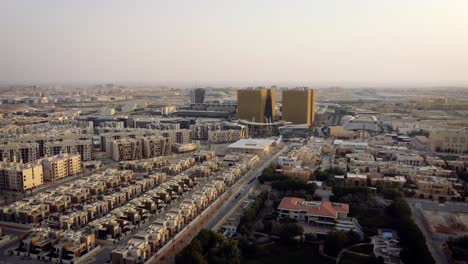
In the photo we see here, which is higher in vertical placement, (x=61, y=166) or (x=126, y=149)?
(x=126, y=149)

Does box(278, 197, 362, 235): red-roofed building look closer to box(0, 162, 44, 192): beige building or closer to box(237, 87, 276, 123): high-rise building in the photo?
Result: box(0, 162, 44, 192): beige building

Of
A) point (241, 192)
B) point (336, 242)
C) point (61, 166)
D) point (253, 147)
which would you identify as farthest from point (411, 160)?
point (61, 166)

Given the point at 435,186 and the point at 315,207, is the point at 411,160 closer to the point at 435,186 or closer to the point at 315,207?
the point at 435,186

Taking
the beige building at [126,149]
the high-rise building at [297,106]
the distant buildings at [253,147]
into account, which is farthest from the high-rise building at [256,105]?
the beige building at [126,149]

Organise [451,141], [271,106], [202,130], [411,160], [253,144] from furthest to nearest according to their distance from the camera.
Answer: [271,106] → [202,130] → [253,144] → [451,141] → [411,160]

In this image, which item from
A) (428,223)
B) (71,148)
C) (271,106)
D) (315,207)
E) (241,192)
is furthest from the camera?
(271,106)

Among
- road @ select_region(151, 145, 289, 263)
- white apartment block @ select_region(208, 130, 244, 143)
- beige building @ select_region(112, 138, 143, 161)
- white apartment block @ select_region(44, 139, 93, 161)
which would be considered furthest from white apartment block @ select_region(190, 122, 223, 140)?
road @ select_region(151, 145, 289, 263)
